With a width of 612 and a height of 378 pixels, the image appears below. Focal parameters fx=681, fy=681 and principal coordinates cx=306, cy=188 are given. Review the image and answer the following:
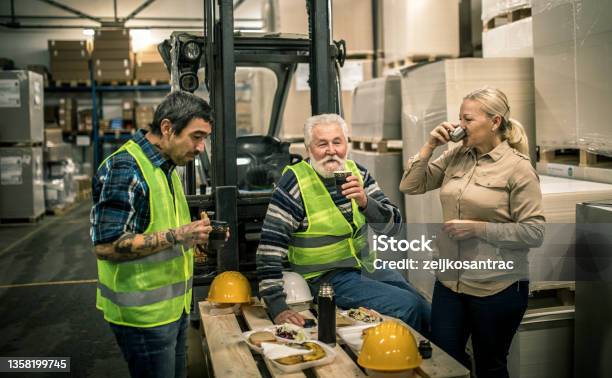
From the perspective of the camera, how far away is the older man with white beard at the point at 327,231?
10.8 feet

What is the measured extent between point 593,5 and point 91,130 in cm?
1361

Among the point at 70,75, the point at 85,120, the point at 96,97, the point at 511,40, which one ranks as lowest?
the point at 511,40

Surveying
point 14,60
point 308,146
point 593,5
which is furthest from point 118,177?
point 14,60

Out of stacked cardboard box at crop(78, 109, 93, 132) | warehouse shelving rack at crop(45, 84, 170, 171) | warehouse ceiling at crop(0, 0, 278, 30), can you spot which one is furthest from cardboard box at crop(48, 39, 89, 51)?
stacked cardboard box at crop(78, 109, 93, 132)

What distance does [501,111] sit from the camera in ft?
9.59

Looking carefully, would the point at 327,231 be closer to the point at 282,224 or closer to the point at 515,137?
the point at 282,224

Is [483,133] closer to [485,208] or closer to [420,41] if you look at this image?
[485,208]

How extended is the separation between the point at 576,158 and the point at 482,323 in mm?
1987

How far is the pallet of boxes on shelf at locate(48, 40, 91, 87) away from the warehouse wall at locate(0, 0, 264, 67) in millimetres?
1127

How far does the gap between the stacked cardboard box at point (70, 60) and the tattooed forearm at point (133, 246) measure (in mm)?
13993

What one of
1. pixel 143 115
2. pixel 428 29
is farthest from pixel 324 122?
pixel 143 115

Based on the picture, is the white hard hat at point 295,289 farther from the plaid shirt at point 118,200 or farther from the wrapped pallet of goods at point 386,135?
the wrapped pallet of goods at point 386,135

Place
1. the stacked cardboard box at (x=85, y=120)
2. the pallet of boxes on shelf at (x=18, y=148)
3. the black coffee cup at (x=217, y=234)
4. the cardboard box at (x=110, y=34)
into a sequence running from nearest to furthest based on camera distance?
the black coffee cup at (x=217, y=234)
the pallet of boxes on shelf at (x=18, y=148)
the cardboard box at (x=110, y=34)
the stacked cardboard box at (x=85, y=120)

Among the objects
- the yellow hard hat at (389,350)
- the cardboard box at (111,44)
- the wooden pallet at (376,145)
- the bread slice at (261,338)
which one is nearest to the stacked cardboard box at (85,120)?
the cardboard box at (111,44)
